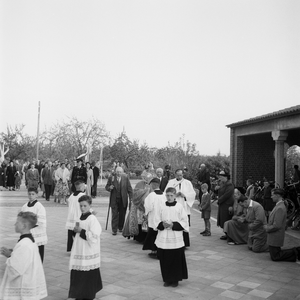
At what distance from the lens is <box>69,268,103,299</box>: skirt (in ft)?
16.3

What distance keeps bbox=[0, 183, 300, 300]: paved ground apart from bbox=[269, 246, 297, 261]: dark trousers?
0.16m

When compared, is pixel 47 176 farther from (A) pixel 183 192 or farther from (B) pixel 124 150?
(B) pixel 124 150

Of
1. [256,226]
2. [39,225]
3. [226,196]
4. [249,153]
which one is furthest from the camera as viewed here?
[249,153]

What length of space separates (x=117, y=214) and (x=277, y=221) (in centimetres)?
422

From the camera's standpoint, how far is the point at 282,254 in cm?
767

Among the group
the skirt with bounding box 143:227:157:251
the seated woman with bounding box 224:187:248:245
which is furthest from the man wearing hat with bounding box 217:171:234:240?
the skirt with bounding box 143:227:157:251

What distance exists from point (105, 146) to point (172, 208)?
29.8 meters

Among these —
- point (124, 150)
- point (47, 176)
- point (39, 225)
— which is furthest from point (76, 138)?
point (39, 225)

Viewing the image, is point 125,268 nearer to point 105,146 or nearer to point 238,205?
point 238,205

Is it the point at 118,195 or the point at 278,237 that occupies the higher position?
the point at 118,195

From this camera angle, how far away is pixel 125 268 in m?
6.92

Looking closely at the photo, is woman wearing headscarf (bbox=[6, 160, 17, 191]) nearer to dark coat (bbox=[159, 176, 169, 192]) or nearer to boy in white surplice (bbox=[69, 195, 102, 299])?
dark coat (bbox=[159, 176, 169, 192])

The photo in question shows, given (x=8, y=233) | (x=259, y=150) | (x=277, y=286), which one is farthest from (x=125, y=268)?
(x=259, y=150)

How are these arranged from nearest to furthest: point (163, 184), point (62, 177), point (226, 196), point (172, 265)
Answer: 1. point (172, 265)
2. point (226, 196)
3. point (163, 184)
4. point (62, 177)
